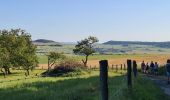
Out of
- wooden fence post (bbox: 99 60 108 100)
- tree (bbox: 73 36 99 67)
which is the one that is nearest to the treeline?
tree (bbox: 73 36 99 67)

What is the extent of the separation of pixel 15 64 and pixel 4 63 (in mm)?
4021

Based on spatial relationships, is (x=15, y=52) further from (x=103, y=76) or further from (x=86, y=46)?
(x=103, y=76)

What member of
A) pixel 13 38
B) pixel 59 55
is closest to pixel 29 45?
pixel 13 38

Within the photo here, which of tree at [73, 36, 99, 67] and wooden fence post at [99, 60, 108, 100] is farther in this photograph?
tree at [73, 36, 99, 67]

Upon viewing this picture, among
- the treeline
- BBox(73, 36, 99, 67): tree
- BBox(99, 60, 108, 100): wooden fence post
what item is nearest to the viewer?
BBox(99, 60, 108, 100): wooden fence post

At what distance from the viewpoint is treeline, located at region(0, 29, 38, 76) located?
9275cm

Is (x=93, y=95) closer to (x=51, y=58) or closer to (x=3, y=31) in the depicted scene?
(x=3, y=31)

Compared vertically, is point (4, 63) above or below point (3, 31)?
below

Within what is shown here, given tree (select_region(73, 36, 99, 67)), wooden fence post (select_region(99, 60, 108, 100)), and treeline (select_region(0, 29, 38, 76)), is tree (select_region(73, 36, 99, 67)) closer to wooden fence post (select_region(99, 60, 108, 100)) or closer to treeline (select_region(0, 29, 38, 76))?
treeline (select_region(0, 29, 38, 76))

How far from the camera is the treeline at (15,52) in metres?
92.8


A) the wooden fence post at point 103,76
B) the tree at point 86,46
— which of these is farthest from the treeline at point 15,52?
the wooden fence post at point 103,76

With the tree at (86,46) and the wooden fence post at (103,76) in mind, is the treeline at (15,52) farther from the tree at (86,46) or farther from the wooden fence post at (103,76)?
the wooden fence post at (103,76)

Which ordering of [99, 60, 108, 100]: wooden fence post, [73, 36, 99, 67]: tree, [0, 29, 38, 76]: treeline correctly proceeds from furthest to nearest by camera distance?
[73, 36, 99, 67]: tree → [0, 29, 38, 76]: treeline → [99, 60, 108, 100]: wooden fence post

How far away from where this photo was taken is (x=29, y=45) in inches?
3984
